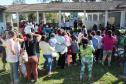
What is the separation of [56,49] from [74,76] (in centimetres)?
144

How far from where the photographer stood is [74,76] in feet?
34.5

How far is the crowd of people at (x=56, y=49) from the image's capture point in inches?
346

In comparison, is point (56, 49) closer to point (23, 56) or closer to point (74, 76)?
point (74, 76)

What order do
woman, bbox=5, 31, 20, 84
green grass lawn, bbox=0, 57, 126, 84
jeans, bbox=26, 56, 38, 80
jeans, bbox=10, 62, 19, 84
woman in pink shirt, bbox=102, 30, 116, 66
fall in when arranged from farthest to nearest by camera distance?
woman in pink shirt, bbox=102, 30, 116, 66 → green grass lawn, bbox=0, 57, 126, 84 → jeans, bbox=26, 56, 38, 80 → jeans, bbox=10, 62, 19, 84 → woman, bbox=5, 31, 20, 84

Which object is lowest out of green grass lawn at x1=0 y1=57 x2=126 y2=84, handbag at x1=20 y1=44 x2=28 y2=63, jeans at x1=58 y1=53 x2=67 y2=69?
green grass lawn at x1=0 y1=57 x2=126 y2=84

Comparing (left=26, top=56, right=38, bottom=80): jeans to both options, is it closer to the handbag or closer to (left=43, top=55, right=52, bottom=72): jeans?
the handbag

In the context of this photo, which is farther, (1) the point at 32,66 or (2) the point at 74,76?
(2) the point at 74,76

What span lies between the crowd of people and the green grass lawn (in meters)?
0.28

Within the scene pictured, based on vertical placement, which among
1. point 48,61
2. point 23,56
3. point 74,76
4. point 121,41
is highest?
point 121,41

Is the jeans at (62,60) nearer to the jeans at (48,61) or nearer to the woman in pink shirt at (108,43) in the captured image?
the jeans at (48,61)

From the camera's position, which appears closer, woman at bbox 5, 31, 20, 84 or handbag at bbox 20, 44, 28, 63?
woman at bbox 5, 31, 20, 84

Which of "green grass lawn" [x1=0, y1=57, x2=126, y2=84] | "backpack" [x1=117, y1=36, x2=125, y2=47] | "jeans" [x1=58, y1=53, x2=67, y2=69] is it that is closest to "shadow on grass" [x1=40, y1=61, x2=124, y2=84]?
"green grass lawn" [x1=0, y1=57, x2=126, y2=84]

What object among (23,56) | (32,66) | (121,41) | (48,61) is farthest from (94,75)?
(23,56)

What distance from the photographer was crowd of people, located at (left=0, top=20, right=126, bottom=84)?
8.78 meters
